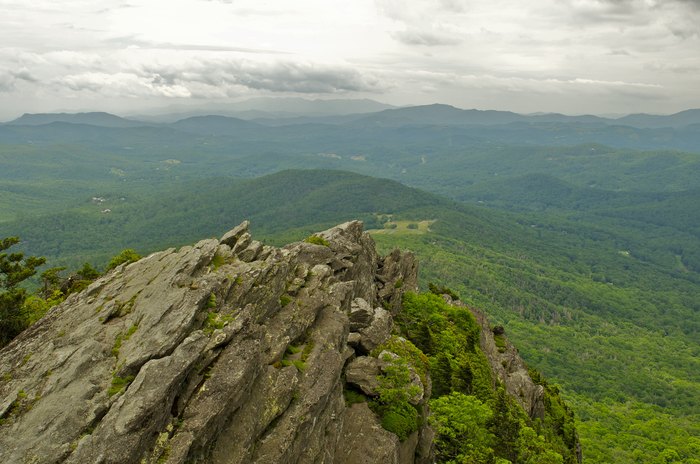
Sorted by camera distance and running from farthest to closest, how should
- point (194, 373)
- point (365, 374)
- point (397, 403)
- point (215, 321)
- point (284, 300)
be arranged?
point (284, 300) < point (365, 374) < point (397, 403) < point (215, 321) < point (194, 373)

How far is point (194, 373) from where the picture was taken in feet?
86.3

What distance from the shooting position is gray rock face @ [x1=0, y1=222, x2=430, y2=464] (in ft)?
75.6

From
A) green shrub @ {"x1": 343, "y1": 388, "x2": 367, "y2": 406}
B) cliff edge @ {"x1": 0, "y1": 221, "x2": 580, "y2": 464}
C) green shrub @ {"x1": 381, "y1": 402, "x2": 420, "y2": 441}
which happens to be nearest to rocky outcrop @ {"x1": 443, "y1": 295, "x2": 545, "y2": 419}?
cliff edge @ {"x1": 0, "y1": 221, "x2": 580, "y2": 464}

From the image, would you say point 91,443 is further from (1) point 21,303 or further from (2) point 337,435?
(1) point 21,303

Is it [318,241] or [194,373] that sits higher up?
[194,373]

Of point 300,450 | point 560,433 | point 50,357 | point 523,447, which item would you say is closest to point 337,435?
point 300,450

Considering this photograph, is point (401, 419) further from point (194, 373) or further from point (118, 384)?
point (118, 384)

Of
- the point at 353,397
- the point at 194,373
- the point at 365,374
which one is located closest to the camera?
the point at 194,373

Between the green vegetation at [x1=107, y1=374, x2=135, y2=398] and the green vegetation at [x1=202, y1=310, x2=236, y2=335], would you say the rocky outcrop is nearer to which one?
the green vegetation at [x1=202, y1=310, x2=236, y2=335]

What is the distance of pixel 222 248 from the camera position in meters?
43.0

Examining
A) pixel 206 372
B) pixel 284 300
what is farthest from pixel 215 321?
pixel 284 300

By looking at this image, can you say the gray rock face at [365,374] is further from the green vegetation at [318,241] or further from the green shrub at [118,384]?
the green vegetation at [318,241]

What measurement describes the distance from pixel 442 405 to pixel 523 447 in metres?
9.99

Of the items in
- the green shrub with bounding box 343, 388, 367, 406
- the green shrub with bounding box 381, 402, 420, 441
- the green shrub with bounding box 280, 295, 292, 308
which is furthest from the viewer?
the green shrub with bounding box 280, 295, 292, 308
